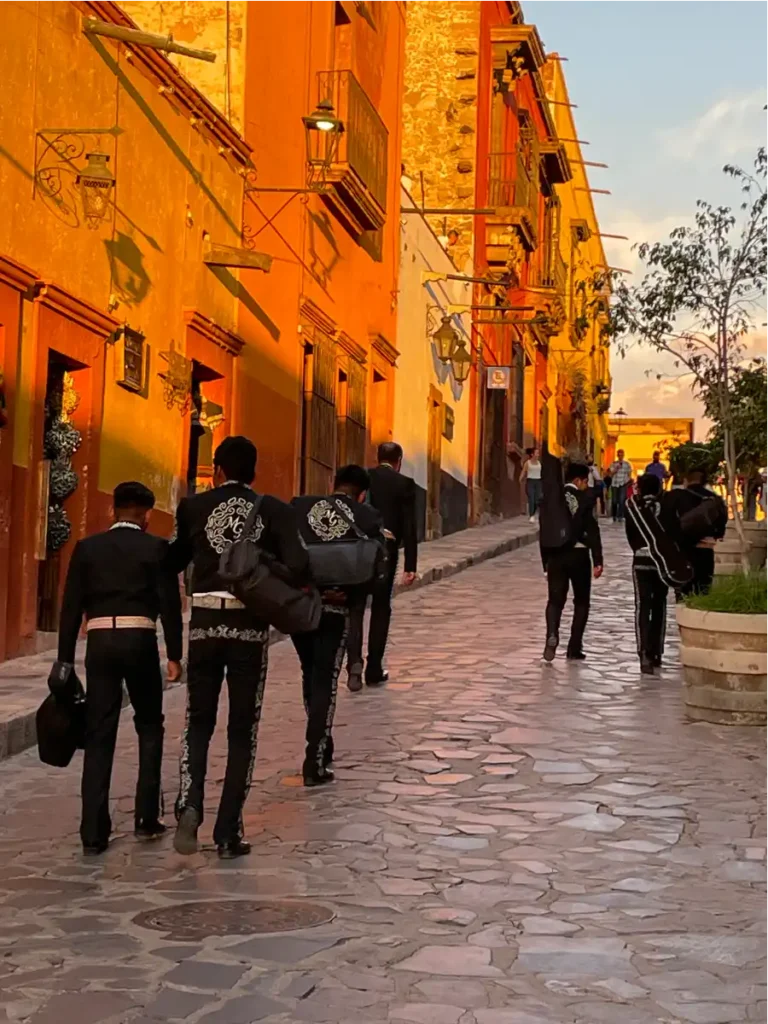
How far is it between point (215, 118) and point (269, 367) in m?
3.12

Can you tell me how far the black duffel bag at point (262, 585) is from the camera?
6.90 meters

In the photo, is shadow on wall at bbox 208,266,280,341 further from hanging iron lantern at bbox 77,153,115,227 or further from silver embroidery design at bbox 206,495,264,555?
silver embroidery design at bbox 206,495,264,555

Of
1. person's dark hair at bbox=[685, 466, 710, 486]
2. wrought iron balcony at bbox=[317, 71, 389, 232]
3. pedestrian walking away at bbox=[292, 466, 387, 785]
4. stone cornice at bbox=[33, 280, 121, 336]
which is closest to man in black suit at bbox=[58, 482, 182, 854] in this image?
pedestrian walking away at bbox=[292, 466, 387, 785]

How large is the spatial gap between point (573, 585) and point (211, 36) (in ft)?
23.7

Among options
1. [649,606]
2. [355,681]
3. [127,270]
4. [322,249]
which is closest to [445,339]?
[322,249]

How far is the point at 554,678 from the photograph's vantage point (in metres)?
13.2

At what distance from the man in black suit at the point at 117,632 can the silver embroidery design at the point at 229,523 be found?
29 cm

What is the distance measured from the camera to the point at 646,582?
1366cm

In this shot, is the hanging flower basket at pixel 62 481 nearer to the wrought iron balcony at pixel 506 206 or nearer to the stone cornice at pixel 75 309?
the stone cornice at pixel 75 309

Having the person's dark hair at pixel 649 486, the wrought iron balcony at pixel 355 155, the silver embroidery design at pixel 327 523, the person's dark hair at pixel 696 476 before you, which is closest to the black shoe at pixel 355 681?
the person's dark hair at pixel 649 486

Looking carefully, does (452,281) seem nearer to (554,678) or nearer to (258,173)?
(258,173)

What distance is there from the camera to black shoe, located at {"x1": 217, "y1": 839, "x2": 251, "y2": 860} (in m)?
7.04

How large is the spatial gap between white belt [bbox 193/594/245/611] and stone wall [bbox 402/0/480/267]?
26974 mm

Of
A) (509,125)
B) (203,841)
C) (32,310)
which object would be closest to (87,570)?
(203,841)
